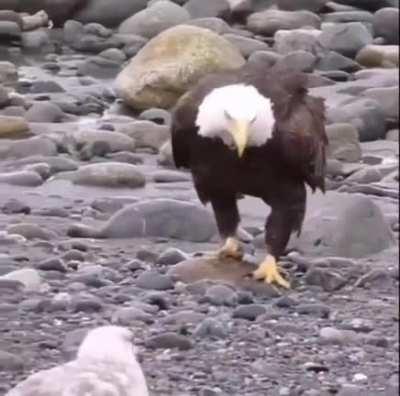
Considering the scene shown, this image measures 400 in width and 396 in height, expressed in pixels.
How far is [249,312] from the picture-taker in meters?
6.39

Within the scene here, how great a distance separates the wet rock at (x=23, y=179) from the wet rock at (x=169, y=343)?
3.33m

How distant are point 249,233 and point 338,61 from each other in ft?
21.7

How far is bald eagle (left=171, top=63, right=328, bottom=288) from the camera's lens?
658cm

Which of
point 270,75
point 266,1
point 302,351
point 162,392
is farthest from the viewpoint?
point 266,1

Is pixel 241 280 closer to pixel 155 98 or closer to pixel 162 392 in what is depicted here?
pixel 162 392

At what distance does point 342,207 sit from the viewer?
24.7ft

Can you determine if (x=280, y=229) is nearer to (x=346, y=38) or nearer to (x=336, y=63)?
(x=336, y=63)

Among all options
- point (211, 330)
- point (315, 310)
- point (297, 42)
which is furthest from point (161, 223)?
point (297, 42)

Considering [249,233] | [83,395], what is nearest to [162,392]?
[83,395]

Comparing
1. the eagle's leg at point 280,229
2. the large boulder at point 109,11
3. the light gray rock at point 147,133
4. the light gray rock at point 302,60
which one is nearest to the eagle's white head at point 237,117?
the eagle's leg at point 280,229

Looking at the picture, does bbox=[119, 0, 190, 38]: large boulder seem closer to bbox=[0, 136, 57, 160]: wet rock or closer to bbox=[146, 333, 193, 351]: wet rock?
bbox=[0, 136, 57, 160]: wet rock

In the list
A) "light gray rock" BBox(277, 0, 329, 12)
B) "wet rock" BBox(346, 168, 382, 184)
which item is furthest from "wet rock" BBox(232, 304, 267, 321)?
"light gray rock" BBox(277, 0, 329, 12)

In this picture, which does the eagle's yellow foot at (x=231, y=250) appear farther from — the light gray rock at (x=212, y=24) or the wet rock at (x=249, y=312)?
the light gray rock at (x=212, y=24)

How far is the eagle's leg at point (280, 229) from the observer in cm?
694
